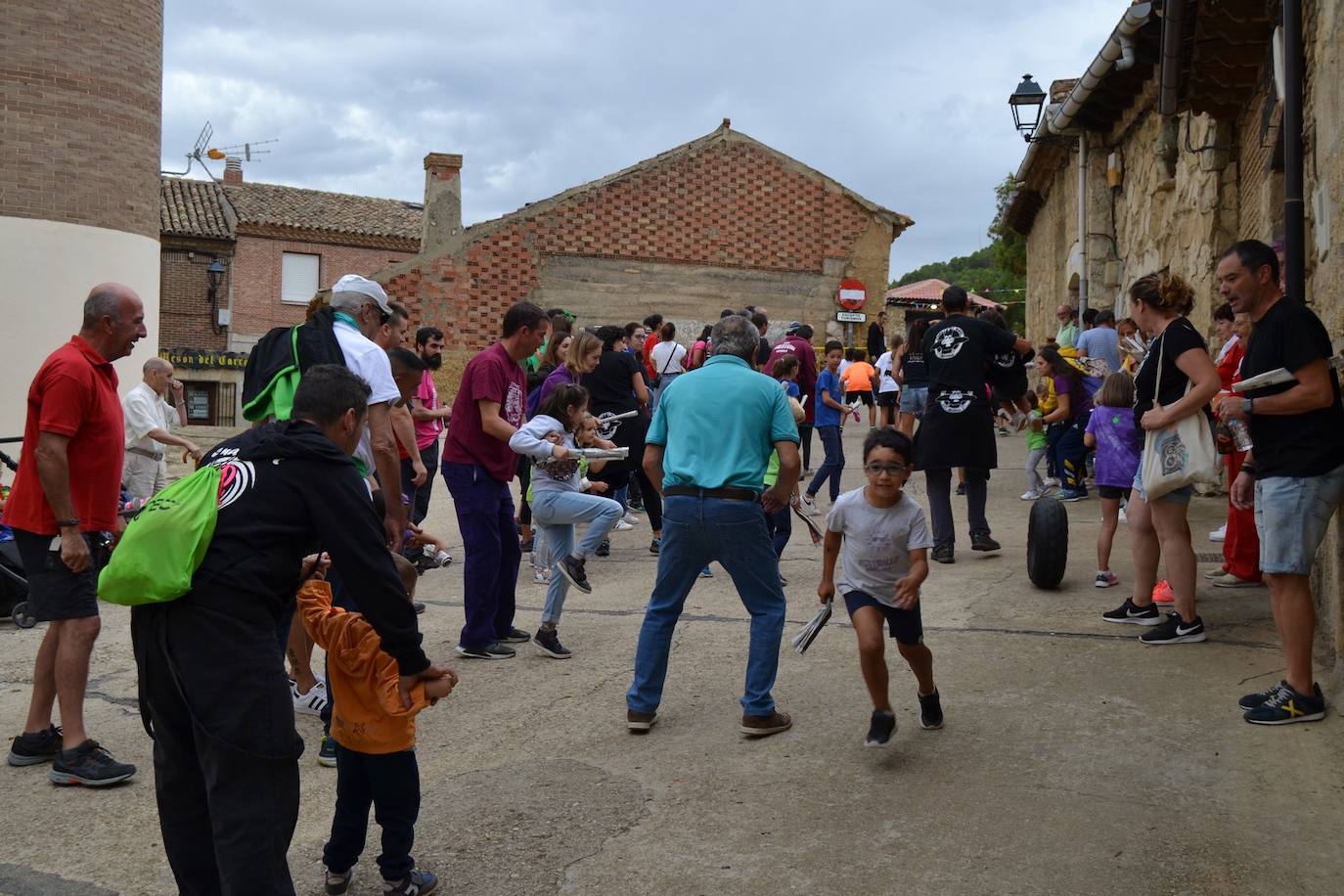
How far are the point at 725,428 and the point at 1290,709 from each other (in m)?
2.51

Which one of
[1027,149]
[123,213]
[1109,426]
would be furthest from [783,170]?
[1109,426]

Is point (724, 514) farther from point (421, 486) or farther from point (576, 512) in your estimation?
point (421, 486)

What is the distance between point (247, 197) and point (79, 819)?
3987 centimetres

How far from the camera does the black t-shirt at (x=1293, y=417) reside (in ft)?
15.5

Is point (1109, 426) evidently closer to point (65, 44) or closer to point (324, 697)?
point (324, 697)

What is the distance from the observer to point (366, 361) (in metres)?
4.96

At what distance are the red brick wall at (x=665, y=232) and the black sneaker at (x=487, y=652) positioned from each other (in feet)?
62.5

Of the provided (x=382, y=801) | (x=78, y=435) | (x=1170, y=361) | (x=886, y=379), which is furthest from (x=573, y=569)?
(x=886, y=379)

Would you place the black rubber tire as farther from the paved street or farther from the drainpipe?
the drainpipe

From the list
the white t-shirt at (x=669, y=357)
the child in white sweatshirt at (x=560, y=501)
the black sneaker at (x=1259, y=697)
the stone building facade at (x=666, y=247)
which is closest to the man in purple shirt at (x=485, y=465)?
the child in white sweatshirt at (x=560, y=501)

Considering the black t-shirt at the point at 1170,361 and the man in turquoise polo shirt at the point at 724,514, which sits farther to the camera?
the black t-shirt at the point at 1170,361

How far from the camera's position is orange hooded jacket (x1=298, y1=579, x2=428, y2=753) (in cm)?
337

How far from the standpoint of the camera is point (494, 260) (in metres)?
25.3

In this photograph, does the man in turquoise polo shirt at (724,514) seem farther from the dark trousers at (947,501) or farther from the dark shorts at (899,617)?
the dark trousers at (947,501)
